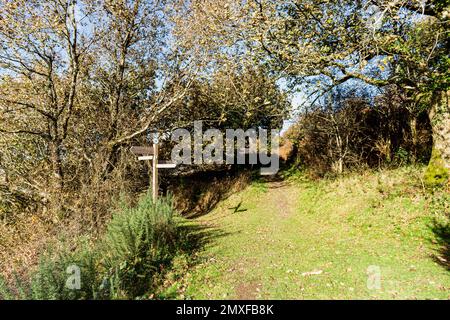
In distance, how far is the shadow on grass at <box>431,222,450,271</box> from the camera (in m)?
5.44

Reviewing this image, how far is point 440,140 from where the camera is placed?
27.4 ft

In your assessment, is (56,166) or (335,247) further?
(56,166)

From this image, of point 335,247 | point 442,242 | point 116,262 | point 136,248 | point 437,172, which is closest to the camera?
point 116,262

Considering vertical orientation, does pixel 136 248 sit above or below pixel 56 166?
below

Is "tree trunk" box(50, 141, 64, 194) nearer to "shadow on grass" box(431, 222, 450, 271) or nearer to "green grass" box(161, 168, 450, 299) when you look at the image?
"green grass" box(161, 168, 450, 299)

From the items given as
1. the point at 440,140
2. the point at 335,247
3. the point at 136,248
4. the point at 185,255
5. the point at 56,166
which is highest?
the point at 440,140

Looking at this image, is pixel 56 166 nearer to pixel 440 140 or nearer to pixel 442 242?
pixel 442 242

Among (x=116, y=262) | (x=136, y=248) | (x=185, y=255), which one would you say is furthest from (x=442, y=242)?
(x=116, y=262)

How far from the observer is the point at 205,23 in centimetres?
995

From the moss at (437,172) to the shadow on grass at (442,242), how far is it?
170cm

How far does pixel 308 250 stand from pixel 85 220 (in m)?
5.76

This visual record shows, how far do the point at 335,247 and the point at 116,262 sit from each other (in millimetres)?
5397

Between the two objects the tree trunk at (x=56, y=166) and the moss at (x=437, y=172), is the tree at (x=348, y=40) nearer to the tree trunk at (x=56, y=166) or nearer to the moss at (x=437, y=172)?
the moss at (x=437, y=172)

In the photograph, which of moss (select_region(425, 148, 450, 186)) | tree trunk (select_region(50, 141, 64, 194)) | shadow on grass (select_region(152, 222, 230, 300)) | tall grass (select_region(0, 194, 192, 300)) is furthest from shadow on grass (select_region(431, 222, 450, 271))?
tree trunk (select_region(50, 141, 64, 194))
